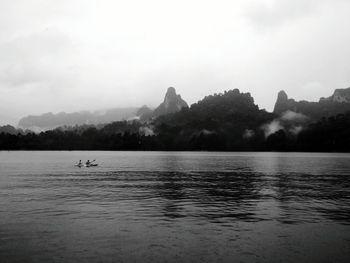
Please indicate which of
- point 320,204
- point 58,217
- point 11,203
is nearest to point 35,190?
point 11,203

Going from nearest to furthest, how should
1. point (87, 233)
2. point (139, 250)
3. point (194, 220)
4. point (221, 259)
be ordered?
point (221, 259) < point (139, 250) < point (87, 233) < point (194, 220)

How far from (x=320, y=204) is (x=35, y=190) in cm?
3856

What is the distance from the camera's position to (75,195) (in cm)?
4800

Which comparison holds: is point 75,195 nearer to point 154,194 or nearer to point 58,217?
point 154,194

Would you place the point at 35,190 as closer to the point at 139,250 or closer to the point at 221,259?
the point at 139,250

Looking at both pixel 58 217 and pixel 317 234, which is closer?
pixel 317 234

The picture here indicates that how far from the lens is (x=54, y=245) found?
78.4 ft

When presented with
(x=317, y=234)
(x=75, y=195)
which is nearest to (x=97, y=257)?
(x=317, y=234)

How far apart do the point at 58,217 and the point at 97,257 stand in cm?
1311

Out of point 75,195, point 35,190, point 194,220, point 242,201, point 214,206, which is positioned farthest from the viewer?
point 35,190

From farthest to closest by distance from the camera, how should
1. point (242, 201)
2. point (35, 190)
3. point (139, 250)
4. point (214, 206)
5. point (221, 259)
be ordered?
point (35, 190)
point (242, 201)
point (214, 206)
point (139, 250)
point (221, 259)

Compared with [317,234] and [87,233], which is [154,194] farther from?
[317,234]

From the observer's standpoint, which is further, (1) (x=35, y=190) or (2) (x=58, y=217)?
(1) (x=35, y=190)

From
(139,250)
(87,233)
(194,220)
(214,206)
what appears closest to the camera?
(139,250)
